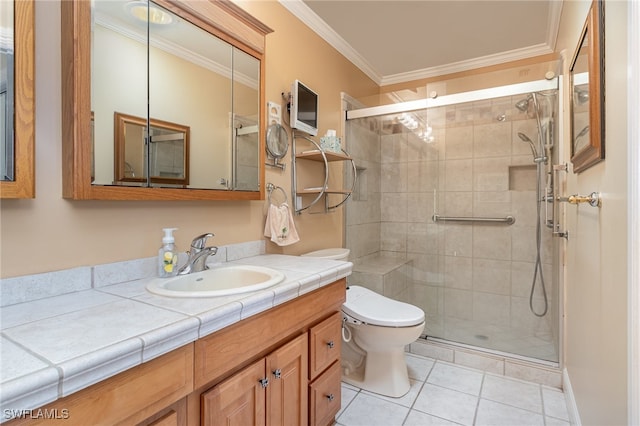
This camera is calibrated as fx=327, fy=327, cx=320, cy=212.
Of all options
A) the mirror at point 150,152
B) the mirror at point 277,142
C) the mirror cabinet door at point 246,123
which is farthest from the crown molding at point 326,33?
the mirror at point 150,152

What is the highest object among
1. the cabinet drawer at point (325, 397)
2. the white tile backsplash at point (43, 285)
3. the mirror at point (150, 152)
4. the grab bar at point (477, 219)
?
the mirror at point (150, 152)

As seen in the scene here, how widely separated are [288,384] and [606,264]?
115cm

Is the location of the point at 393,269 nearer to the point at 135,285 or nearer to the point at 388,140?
the point at 388,140

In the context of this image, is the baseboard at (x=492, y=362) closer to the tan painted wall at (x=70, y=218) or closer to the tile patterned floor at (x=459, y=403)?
the tile patterned floor at (x=459, y=403)

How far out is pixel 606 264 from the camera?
1.05 meters

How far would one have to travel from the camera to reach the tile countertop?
1.81 feet

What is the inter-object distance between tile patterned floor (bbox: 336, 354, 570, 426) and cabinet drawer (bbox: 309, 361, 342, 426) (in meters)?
0.23

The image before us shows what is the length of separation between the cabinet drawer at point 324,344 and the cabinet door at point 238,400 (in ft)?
1.02

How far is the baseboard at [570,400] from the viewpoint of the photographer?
156 centimetres

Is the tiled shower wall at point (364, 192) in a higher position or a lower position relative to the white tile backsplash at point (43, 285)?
higher

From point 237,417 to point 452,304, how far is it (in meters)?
2.15

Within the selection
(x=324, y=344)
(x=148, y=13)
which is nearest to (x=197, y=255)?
(x=324, y=344)

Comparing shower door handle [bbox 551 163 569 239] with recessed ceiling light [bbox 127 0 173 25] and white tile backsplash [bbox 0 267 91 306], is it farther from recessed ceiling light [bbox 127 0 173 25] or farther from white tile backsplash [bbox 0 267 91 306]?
white tile backsplash [bbox 0 267 91 306]

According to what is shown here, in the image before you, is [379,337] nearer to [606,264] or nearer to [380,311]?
[380,311]
